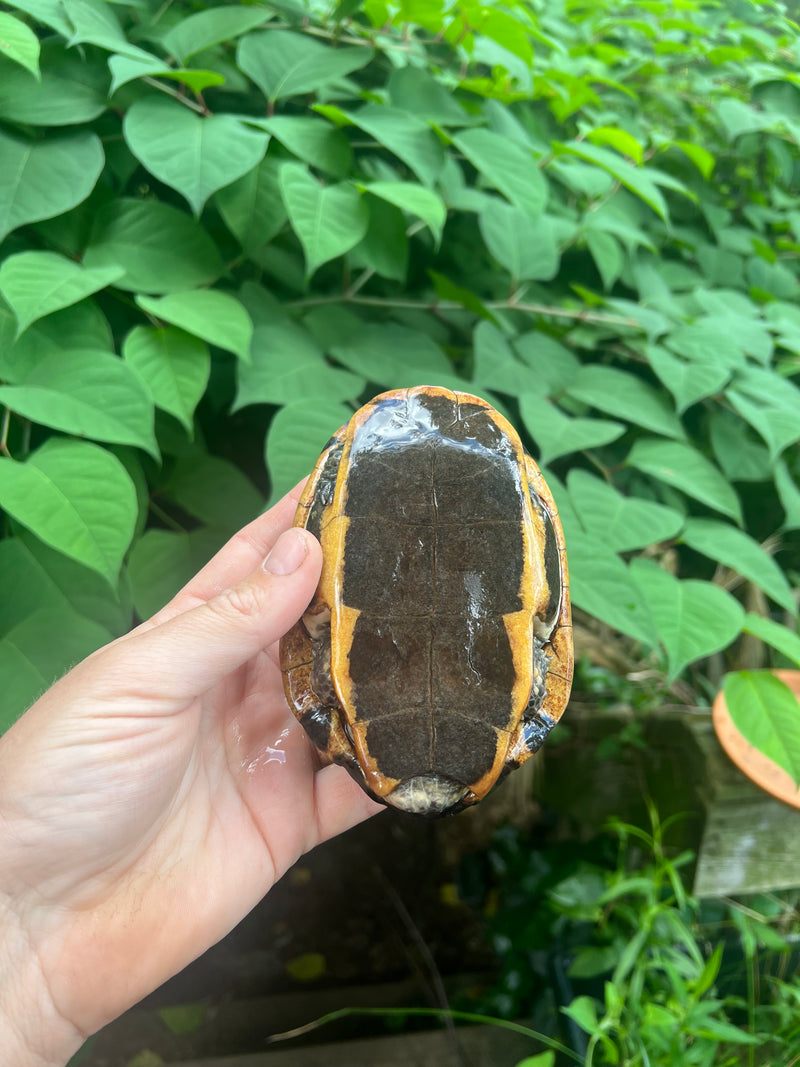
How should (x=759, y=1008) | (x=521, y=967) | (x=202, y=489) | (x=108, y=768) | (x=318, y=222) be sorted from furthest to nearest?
1. (x=521, y=967)
2. (x=759, y=1008)
3. (x=202, y=489)
4. (x=318, y=222)
5. (x=108, y=768)

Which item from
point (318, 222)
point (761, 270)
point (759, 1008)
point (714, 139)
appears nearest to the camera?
point (318, 222)

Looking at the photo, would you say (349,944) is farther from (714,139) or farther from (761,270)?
(714,139)

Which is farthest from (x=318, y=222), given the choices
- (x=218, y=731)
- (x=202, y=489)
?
(x=218, y=731)

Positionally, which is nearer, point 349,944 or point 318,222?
point 318,222

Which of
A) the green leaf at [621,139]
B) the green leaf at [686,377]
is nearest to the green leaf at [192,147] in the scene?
the green leaf at [621,139]

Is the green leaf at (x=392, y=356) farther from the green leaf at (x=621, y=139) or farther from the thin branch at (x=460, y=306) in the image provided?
the green leaf at (x=621, y=139)

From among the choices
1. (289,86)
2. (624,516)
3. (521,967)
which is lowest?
(521,967)
